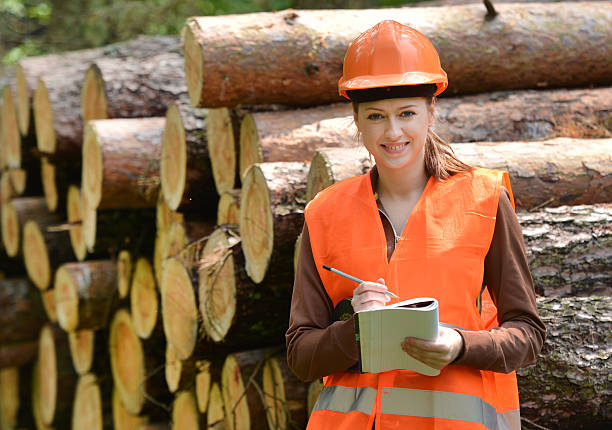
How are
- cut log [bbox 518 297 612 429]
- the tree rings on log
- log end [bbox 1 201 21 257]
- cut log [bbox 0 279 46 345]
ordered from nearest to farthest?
cut log [bbox 518 297 612 429] < the tree rings on log < log end [bbox 1 201 21 257] < cut log [bbox 0 279 46 345]

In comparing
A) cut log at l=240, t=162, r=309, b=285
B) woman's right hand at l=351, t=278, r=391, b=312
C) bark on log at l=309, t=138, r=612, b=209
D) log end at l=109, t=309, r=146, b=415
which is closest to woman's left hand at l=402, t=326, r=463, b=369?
woman's right hand at l=351, t=278, r=391, b=312

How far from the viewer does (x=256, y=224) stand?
3.40m

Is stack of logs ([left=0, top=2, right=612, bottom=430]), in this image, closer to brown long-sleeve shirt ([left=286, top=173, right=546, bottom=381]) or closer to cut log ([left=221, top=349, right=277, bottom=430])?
cut log ([left=221, top=349, right=277, bottom=430])

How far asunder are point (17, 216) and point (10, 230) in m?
0.38

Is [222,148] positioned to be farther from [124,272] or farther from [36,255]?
[36,255]

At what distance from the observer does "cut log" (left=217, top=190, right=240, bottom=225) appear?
12.8ft

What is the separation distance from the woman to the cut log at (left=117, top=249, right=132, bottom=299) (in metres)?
3.55

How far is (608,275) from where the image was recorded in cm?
285

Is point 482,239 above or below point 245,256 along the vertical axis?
above

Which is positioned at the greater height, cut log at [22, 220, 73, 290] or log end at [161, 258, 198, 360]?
log end at [161, 258, 198, 360]

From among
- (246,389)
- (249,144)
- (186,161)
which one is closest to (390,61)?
(249,144)

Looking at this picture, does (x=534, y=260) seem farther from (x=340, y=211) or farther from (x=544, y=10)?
(x=544, y=10)

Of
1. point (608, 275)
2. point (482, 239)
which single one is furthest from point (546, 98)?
point (482, 239)

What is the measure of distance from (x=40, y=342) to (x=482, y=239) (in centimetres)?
616
